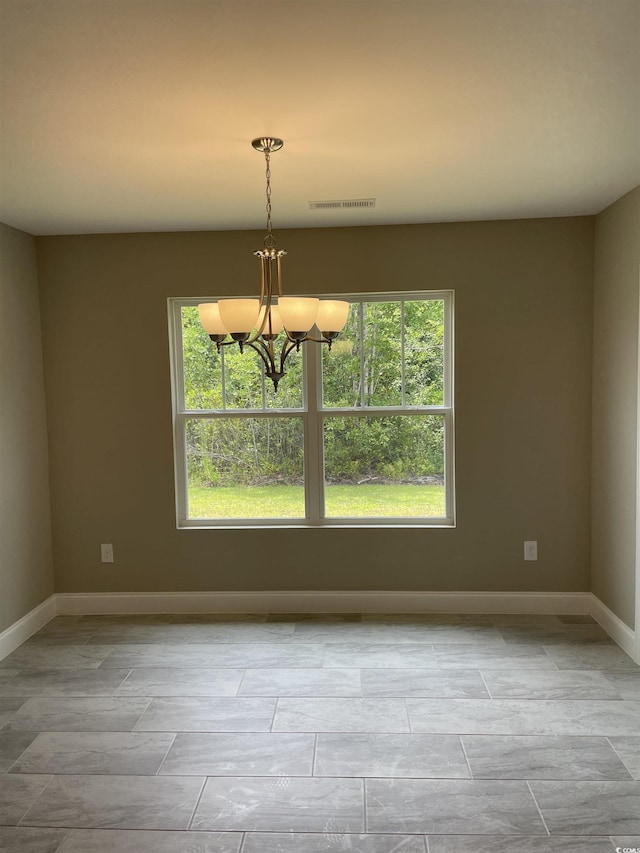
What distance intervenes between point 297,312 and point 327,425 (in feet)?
6.58

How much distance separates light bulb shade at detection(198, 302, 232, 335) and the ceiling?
64 cm

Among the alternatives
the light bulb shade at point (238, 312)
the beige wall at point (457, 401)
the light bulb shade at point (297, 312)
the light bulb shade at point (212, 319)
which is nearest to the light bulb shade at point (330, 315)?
the light bulb shade at point (297, 312)

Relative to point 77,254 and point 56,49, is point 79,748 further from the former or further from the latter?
point 77,254

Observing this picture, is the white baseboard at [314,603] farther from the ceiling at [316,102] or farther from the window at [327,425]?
the ceiling at [316,102]

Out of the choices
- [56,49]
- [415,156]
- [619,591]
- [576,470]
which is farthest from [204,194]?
[619,591]

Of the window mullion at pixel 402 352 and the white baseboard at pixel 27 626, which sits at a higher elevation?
the window mullion at pixel 402 352

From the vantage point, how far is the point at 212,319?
237 centimetres

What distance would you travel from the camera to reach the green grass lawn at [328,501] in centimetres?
421

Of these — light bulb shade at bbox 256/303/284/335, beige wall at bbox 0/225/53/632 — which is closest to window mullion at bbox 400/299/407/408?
light bulb shade at bbox 256/303/284/335

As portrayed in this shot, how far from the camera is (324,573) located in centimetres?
416

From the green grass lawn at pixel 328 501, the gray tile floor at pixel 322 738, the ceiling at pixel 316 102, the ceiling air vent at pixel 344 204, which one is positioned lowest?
the gray tile floor at pixel 322 738

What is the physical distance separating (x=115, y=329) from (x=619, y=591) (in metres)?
3.42

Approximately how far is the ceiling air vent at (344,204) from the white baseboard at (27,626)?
9.62ft

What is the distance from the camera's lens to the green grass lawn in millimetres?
4211
